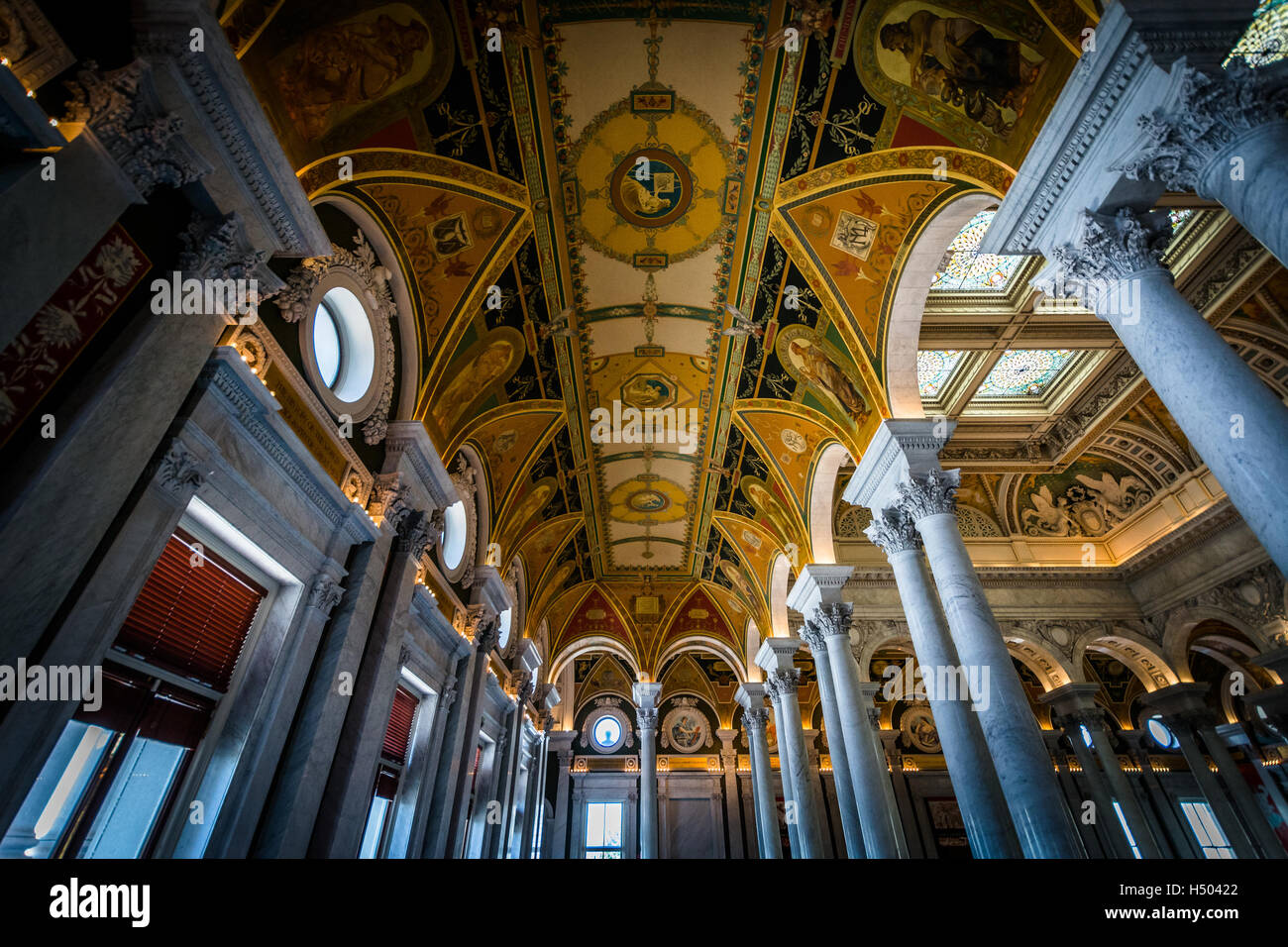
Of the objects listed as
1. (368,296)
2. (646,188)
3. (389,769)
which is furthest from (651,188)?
(389,769)

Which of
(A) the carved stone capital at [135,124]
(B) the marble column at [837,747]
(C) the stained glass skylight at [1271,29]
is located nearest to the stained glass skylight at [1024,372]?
(C) the stained glass skylight at [1271,29]

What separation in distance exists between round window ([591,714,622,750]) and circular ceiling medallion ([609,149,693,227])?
18.7 m

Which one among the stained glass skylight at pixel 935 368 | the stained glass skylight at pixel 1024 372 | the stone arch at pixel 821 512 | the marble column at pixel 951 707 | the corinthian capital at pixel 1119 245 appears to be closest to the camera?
the corinthian capital at pixel 1119 245

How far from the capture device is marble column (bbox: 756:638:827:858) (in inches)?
480

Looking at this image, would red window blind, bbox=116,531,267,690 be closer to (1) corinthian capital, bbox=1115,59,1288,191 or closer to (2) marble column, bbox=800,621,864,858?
(1) corinthian capital, bbox=1115,59,1288,191

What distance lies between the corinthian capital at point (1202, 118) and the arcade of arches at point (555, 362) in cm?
2

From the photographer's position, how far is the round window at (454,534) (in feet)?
→ 33.0

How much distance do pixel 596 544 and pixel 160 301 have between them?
13363mm

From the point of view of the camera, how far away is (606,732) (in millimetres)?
21734

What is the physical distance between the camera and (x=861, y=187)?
280 inches

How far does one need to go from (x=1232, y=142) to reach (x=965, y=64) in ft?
9.06

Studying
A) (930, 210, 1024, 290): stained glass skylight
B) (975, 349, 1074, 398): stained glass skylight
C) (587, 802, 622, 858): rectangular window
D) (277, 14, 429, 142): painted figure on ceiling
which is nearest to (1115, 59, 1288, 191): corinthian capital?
(277, 14, 429, 142): painted figure on ceiling

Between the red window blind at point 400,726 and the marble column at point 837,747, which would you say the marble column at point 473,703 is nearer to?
the red window blind at point 400,726

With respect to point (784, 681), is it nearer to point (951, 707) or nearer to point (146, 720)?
point (951, 707)
